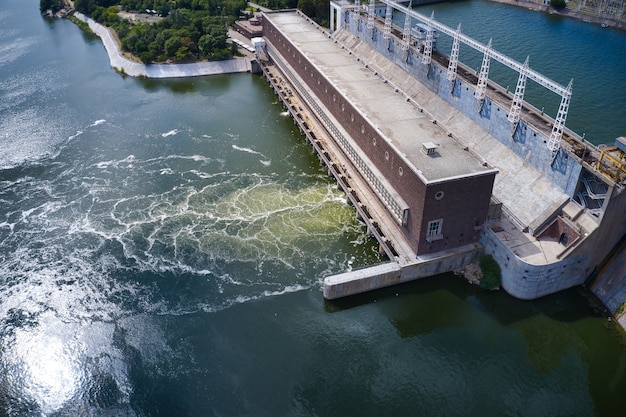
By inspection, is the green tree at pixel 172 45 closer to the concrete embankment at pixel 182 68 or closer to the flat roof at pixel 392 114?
the concrete embankment at pixel 182 68

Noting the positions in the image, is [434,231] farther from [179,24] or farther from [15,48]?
[15,48]

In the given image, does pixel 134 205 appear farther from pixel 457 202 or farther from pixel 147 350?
pixel 457 202

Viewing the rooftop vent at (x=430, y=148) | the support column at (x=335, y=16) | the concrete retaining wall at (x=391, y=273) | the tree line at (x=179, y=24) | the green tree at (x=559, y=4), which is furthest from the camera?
the green tree at (x=559, y=4)

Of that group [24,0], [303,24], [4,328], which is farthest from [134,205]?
[24,0]

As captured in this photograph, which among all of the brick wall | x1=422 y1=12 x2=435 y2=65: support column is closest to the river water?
the brick wall

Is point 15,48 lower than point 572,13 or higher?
lower

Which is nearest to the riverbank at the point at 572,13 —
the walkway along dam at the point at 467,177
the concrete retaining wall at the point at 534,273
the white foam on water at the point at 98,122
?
the walkway along dam at the point at 467,177

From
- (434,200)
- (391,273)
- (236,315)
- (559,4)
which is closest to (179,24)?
(236,315)
